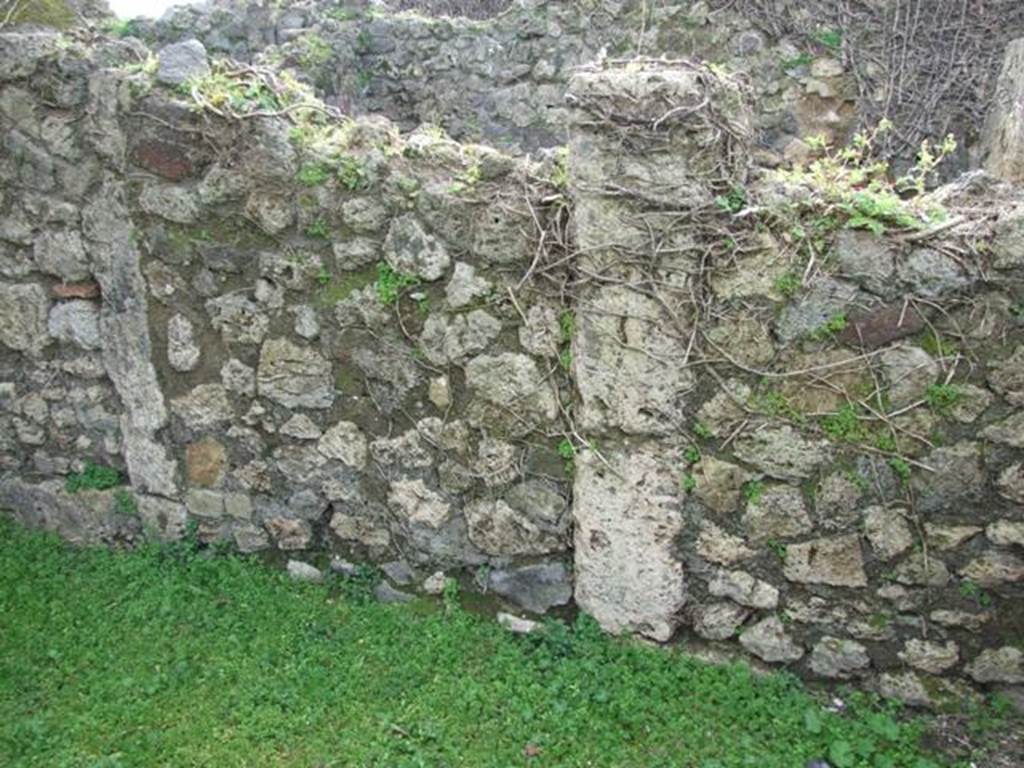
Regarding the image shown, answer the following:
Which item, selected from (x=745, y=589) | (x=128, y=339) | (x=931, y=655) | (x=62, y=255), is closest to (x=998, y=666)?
(x=931, y=655)

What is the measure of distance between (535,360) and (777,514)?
39.8 inches

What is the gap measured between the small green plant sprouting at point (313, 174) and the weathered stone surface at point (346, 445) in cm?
96

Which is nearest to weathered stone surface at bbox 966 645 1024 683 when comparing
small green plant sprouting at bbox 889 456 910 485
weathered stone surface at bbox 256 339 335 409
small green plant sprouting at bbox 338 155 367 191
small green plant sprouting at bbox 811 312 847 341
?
small green plant sprouting at bbox 889 456 910 485

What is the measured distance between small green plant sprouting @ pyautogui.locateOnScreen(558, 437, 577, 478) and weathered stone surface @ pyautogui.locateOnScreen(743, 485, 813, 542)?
2.12 ft

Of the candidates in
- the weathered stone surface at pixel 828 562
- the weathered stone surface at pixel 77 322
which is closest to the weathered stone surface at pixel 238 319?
the weathered stone surface at pixel 77 322

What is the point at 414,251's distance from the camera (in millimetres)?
3348

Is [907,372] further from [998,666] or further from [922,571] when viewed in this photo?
[998,666]

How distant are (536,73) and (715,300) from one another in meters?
4.71

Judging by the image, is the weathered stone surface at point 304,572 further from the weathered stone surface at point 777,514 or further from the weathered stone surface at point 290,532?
the weathered stone surface at point 777,514

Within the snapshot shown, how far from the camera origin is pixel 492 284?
327 centimetres

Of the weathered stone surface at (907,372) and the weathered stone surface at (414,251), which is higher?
the weathered stone surface at (414,251)

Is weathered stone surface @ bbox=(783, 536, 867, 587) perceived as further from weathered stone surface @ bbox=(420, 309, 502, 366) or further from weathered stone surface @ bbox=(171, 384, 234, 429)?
weathered stone surface @ bbox=(171, 384, 234, 429)

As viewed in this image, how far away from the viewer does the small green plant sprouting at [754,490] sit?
3.11 metres

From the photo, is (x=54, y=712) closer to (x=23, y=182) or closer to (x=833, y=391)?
→ (x=23, y=182)
